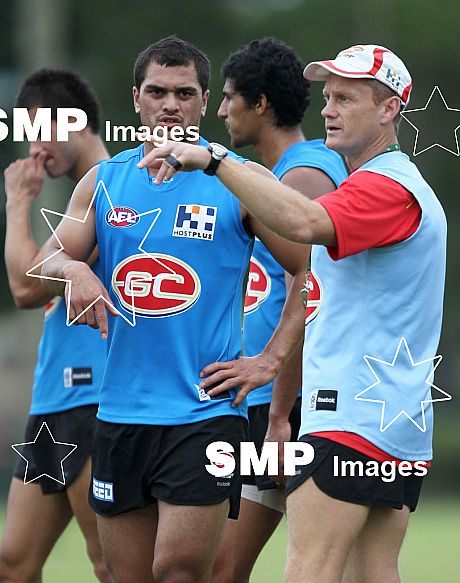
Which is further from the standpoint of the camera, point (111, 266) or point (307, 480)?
point (111, 266)

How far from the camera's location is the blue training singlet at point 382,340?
403 cm

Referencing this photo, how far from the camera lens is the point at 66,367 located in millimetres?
5516

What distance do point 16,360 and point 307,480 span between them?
9.89 m

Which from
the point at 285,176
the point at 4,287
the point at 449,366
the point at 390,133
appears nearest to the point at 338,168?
the point at 285,176

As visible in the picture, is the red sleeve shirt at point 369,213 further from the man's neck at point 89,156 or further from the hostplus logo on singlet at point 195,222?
the man's neck at point 89,156

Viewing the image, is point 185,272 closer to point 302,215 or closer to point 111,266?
point 111,266

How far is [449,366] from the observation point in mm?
13508

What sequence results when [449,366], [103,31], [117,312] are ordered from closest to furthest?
[117,312], [449,366], [103,31]

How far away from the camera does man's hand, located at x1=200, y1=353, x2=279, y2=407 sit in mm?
4355

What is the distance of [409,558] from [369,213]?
6027 mm

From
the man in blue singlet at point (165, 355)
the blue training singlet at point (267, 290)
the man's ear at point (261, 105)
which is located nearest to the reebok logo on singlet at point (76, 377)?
the blue training singlet at point (267, 290)

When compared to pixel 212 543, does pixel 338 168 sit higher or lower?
higher

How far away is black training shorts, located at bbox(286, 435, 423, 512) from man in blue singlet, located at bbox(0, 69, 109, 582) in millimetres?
1599

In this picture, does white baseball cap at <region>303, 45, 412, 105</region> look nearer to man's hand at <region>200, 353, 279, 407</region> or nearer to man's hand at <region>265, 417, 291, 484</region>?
man's hand at <region>200, 353, 279, 407</region>
